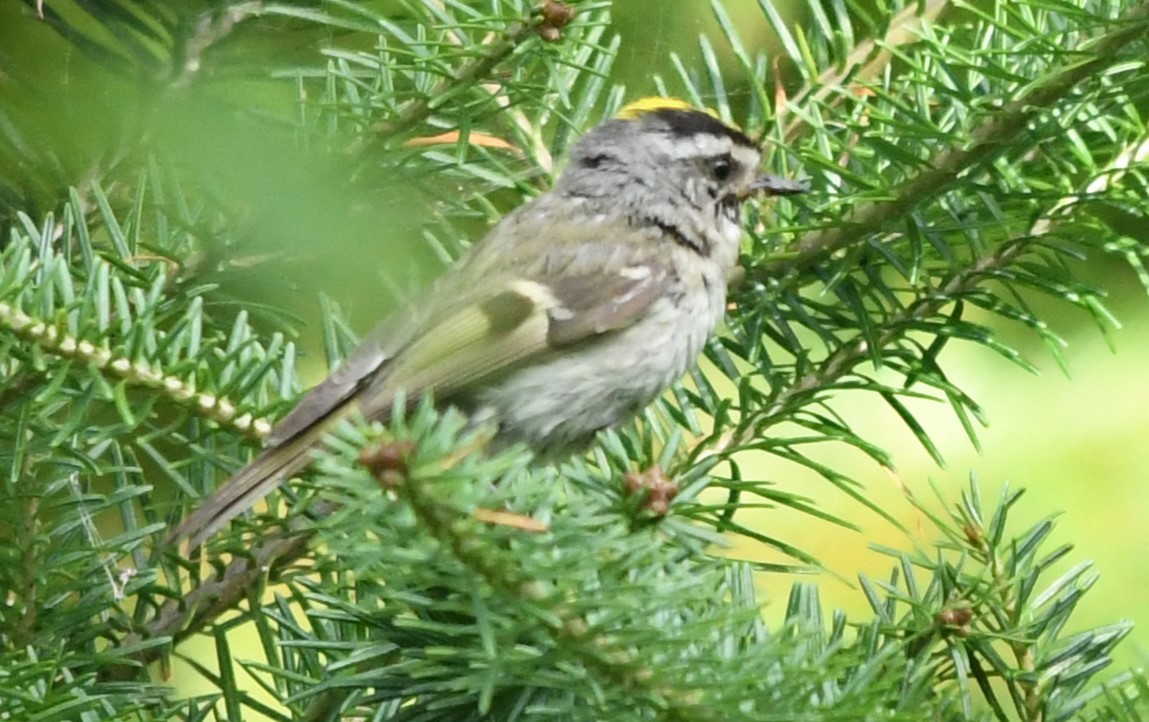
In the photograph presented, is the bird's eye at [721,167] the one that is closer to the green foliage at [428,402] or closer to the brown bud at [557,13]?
the green foliage at [428,402]

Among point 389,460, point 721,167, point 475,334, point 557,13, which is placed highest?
point 721,167

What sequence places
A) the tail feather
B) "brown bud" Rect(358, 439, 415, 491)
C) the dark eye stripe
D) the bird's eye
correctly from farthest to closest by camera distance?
the bird's eye < the dark eye stripe < the tail feather < "brown bud" Rect(358, 439, 415, 491)

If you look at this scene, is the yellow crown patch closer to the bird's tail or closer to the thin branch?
the thin branch

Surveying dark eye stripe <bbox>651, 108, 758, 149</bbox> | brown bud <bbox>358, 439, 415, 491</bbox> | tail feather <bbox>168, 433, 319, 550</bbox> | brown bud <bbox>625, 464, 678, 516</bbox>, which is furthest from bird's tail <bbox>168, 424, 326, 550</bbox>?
dark eye stripe <bbox>651, 108, 758, 149</bbox>

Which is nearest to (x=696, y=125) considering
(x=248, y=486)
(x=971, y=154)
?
(x=971, y=154)

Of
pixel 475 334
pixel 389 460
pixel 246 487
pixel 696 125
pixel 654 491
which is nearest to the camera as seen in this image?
pixel 389 460

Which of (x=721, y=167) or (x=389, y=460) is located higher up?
(x=721, y=167)

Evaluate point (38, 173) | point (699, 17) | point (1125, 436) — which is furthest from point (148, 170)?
point (1125, 436)

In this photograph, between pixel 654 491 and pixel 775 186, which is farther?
pixel 775 186

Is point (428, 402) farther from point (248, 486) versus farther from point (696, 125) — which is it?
point (696, 125)
